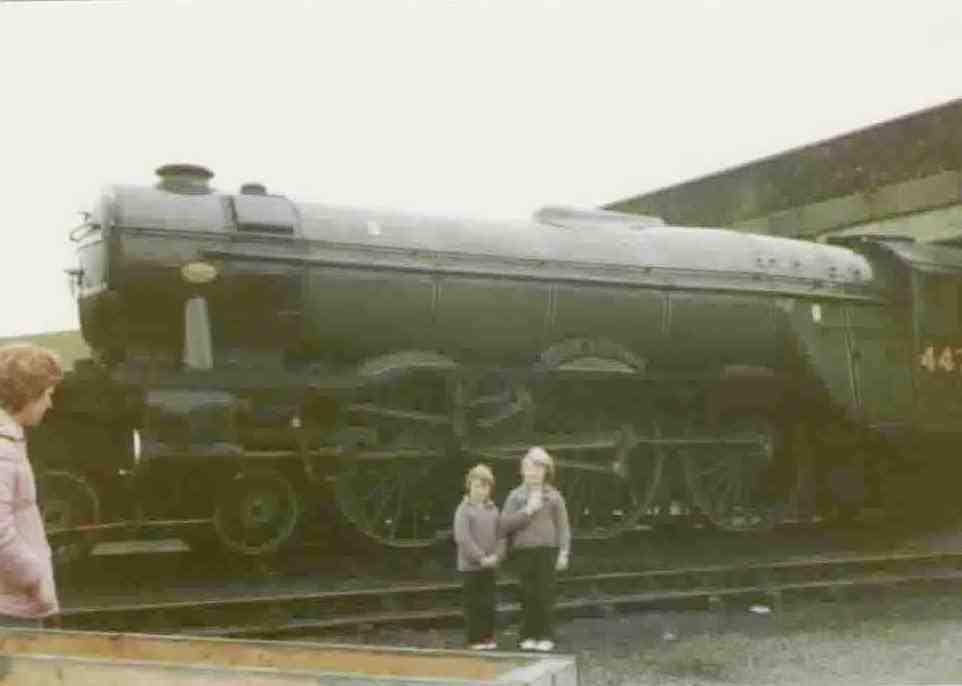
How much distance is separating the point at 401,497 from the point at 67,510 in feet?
7.80

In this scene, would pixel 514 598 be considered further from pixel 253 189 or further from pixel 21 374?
pixel 21 374

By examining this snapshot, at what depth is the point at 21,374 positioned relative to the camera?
309cm

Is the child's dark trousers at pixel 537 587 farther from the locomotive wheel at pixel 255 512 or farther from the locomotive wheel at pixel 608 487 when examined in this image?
the locomotive wheel at pixel 608 487

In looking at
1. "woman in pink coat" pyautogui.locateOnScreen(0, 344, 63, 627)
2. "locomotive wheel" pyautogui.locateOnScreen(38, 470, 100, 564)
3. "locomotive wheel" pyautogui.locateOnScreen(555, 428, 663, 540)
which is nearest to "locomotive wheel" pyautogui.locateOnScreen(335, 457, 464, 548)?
"locomotive wheel" pyautogui.locateOnScreen(555, 428, 663, 540)

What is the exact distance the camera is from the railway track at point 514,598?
6.30m

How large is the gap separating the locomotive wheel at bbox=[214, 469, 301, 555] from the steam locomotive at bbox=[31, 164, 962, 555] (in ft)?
0.05

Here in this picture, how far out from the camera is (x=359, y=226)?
8.22 metres

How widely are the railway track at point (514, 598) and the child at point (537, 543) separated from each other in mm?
712

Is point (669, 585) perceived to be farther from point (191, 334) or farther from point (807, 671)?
point (191, 334)

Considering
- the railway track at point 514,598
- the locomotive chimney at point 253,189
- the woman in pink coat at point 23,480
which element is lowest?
the railway track at point 514,598

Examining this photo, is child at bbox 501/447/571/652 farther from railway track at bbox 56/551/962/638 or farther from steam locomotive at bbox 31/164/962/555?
steam locomotive at bbox 31/164/962/555

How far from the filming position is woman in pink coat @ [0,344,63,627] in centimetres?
302

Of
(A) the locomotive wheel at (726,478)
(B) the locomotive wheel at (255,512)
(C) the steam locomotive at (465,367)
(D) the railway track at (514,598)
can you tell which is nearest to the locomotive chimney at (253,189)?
(C) the steam locomotive at (465,367)

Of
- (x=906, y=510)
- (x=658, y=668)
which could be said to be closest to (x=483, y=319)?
(x=658, y=668)
